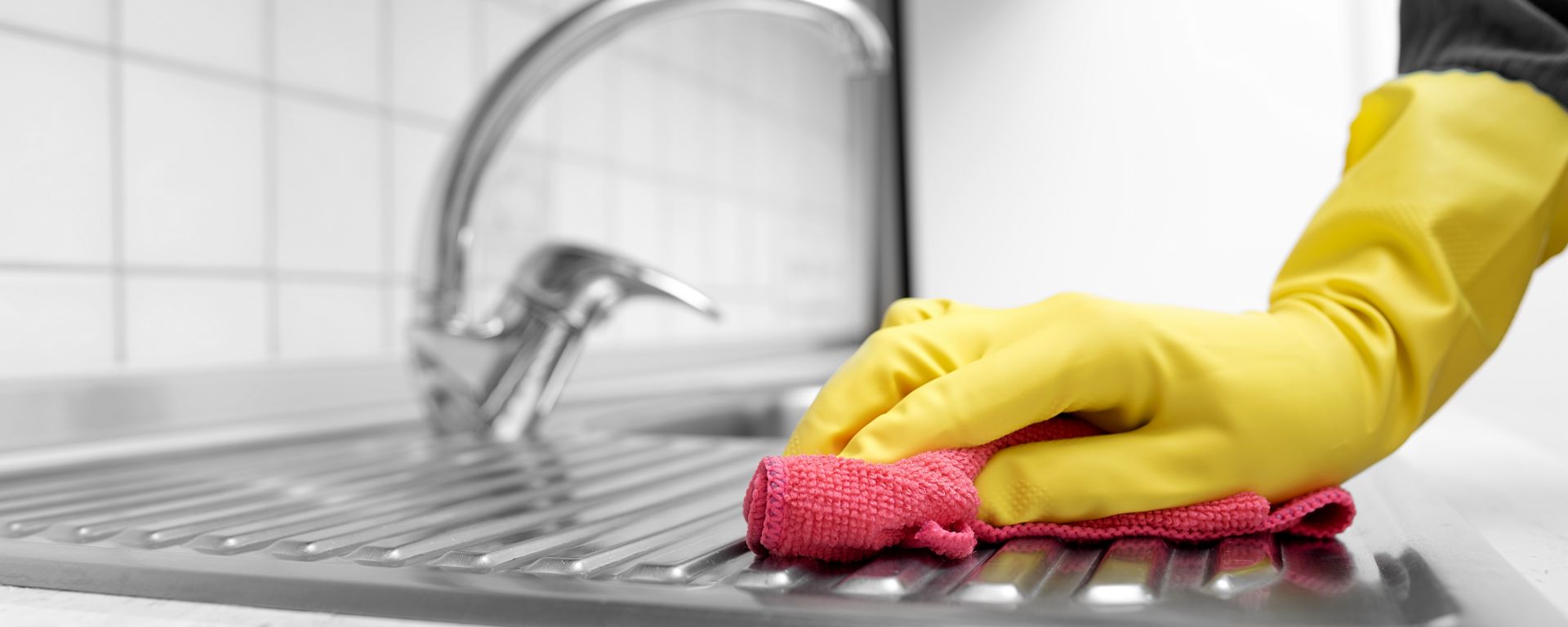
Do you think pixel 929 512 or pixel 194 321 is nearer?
pixel 929 512

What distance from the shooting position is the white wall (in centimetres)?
141

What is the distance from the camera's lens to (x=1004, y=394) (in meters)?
0.33

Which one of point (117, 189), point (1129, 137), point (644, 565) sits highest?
point (1129, 137)

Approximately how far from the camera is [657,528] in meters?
0.39

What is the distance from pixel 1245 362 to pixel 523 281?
0.48m

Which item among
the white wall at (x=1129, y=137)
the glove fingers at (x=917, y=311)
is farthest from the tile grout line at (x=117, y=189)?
the white wall at (x=1129, y=137)

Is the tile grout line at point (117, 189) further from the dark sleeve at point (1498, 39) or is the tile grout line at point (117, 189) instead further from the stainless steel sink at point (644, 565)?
the dark sleeve at point (1498, 39)

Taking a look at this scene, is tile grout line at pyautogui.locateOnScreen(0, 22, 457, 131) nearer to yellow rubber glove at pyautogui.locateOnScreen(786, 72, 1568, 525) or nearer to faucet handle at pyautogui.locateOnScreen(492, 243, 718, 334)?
faucet handle at pyautogui.locateOnScreen(492, 243, 718, 334)

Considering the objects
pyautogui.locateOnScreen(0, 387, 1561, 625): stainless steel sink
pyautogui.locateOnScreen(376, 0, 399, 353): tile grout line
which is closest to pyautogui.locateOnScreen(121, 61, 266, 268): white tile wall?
pyautogui.locateOnScreen(376, 0, 399, 353): tile grout line

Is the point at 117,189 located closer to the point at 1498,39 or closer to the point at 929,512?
the point at 929,512

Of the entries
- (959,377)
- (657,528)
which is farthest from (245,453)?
(959,377)

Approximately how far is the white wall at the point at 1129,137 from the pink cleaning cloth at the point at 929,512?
113 centimetres

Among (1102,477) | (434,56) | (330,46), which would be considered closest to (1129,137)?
(434,56)

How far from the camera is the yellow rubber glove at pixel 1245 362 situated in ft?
1.10
